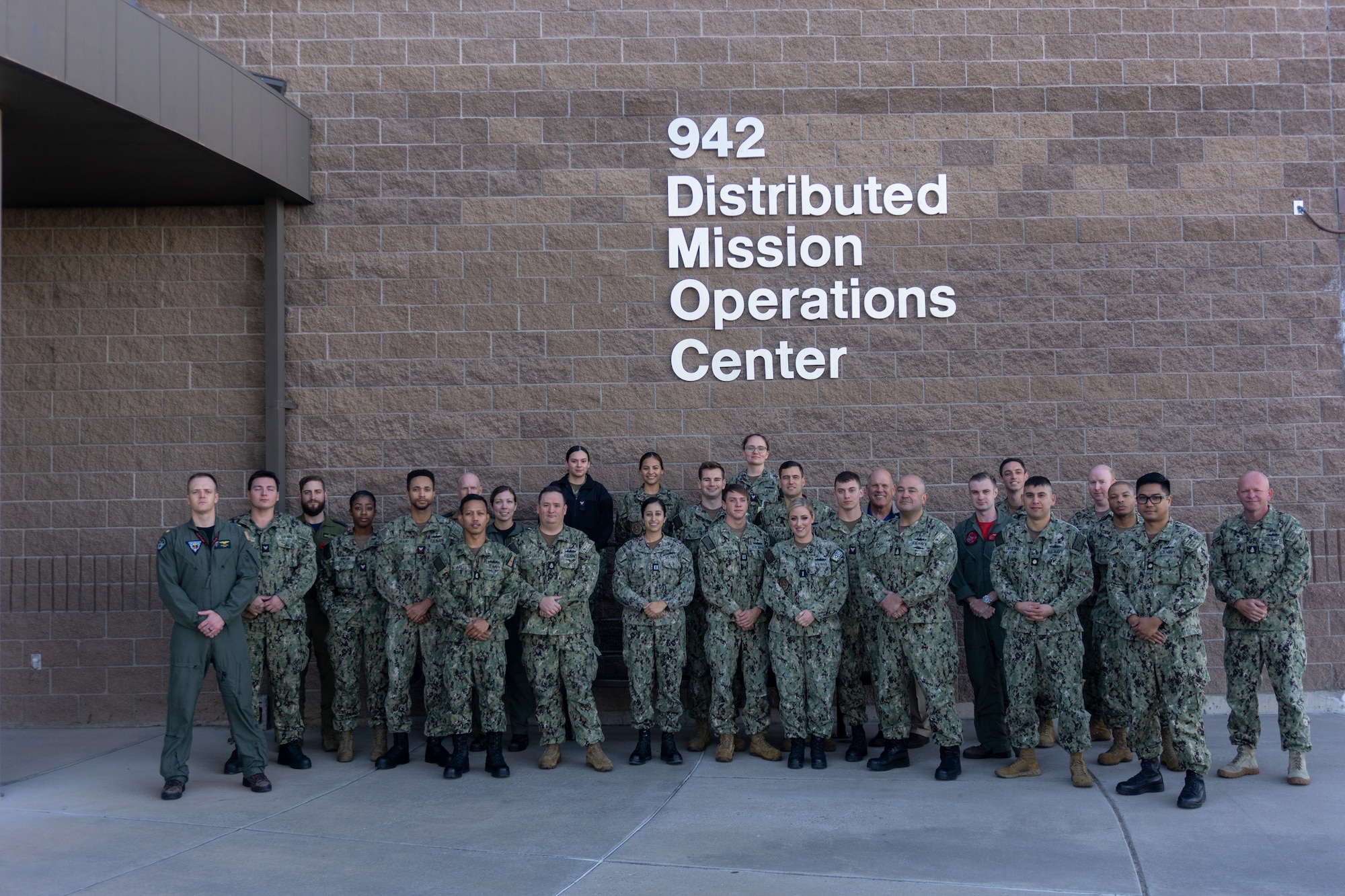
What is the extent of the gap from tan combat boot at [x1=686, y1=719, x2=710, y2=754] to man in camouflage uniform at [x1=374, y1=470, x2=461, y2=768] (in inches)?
64.3

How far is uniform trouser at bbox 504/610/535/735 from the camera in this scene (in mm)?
7641

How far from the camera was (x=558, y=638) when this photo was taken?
23.7 ft

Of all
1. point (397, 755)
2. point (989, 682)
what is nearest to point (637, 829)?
point (397, 755)

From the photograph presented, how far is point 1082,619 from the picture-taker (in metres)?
7.52

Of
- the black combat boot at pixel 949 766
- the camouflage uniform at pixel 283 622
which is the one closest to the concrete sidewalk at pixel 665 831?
the black combat boot at pixel 949 766

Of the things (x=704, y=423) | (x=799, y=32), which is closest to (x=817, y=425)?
(x=704, y=423)

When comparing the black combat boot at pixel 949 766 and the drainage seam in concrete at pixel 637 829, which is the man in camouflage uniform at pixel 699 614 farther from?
the black combat boot at pixel 949 766

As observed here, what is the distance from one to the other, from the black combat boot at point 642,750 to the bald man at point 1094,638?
2.80 metres

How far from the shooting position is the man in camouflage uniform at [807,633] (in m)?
7.12

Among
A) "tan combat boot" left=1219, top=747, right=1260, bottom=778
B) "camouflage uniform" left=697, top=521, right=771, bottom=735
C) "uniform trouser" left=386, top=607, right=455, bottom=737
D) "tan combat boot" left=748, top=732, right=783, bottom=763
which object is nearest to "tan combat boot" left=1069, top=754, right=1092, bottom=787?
"tan combat boot" left=1219, top=747, right=1260, bottom=778

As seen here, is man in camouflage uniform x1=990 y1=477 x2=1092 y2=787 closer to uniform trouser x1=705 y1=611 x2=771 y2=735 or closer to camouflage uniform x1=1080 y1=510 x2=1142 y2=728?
camouflage uniform x1=1080 y1=510 x2=1142 y2=728

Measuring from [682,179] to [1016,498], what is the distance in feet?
11.6

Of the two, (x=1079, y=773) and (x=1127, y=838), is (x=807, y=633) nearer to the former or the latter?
(x=1079, y=773)

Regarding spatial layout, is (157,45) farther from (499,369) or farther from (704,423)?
(704,423)
